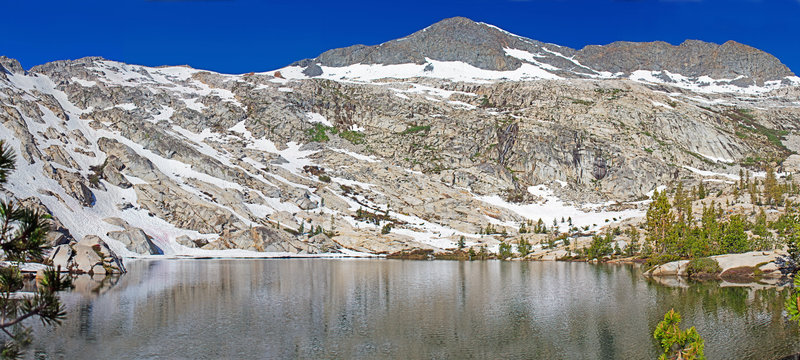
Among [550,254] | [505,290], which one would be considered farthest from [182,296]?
[550,254]

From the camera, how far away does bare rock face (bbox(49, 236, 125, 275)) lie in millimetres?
82312

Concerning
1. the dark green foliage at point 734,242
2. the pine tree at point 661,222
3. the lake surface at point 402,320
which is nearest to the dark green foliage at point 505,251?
the pine tree at point 661,222

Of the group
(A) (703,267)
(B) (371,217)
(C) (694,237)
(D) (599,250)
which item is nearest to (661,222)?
(C) (694,237)

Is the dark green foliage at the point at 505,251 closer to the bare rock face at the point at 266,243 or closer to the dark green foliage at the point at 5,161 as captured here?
the bare rock face at the point at 266,243

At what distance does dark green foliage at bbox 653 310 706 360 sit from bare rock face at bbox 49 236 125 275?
85.6 metres

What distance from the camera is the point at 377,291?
67125mm

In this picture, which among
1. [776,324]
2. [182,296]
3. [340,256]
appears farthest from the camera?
[340,256]

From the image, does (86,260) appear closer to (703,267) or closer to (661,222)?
(703,267)

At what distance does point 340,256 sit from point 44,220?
464 ft

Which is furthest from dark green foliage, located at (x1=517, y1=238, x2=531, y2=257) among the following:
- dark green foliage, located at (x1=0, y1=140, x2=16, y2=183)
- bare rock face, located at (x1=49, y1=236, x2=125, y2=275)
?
dark green foliage, located at (x1=0, y1=140, x2=16, y2=183)

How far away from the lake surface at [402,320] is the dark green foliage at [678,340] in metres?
13.8

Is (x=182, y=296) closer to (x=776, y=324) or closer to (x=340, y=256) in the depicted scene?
(x=776, y=324)

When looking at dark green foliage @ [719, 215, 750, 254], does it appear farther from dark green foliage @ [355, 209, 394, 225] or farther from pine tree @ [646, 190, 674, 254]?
dark green foliage @ [355, 209, 394, 225]

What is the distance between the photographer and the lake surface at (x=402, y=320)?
35312 millimetres
